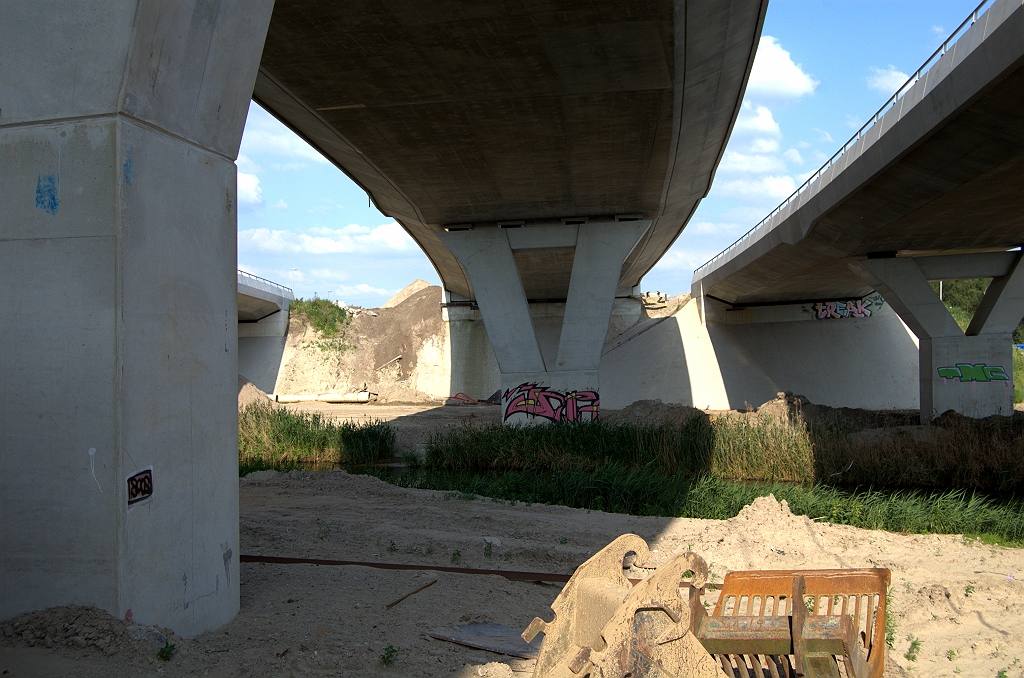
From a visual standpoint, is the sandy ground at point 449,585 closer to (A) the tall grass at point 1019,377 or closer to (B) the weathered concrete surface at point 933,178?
(B) the weathered concrete surface at point 933,178

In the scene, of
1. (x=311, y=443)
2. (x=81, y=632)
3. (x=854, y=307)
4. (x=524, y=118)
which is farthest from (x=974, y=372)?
(x=81, y=632)

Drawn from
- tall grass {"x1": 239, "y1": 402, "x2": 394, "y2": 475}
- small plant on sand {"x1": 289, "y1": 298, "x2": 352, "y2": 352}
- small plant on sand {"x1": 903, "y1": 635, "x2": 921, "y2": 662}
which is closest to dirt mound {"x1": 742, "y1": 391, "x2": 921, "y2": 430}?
tall grass {"x1": 239, "y1": 402, "x2": 394, "y2": 475}

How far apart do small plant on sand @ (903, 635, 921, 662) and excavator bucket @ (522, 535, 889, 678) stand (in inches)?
46.4

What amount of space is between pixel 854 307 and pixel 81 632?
132ft

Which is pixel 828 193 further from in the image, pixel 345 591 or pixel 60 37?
pixel 60 37

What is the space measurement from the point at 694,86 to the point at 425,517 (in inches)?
415

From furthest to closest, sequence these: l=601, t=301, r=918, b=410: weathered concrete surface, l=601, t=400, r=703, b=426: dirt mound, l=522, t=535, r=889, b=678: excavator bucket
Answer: l=601, t=301, r=918, b=410: weathered concrete surface < l=601, t=400, r=703, b=426: dirt mound < l=522, t=535, r=889, b=678: excavator bucket

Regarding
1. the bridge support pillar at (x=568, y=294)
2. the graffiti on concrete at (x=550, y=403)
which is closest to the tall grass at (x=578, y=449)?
the graffiti on concrete at (x=550, y=403)

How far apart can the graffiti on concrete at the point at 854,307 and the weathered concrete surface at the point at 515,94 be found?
1926 centimetres

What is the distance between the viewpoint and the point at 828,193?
19641mm

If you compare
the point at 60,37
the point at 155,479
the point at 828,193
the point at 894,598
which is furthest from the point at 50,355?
the point at 828,193

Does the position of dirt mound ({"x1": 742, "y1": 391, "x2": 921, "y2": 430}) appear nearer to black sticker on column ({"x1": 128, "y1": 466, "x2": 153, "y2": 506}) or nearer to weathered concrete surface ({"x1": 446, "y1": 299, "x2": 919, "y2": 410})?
weathered concrete surface ({"x1": 446, "y1": 299, "x2": 919, "y2": 410})

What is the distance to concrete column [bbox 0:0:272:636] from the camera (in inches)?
194

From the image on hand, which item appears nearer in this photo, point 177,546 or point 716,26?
point 177,546
